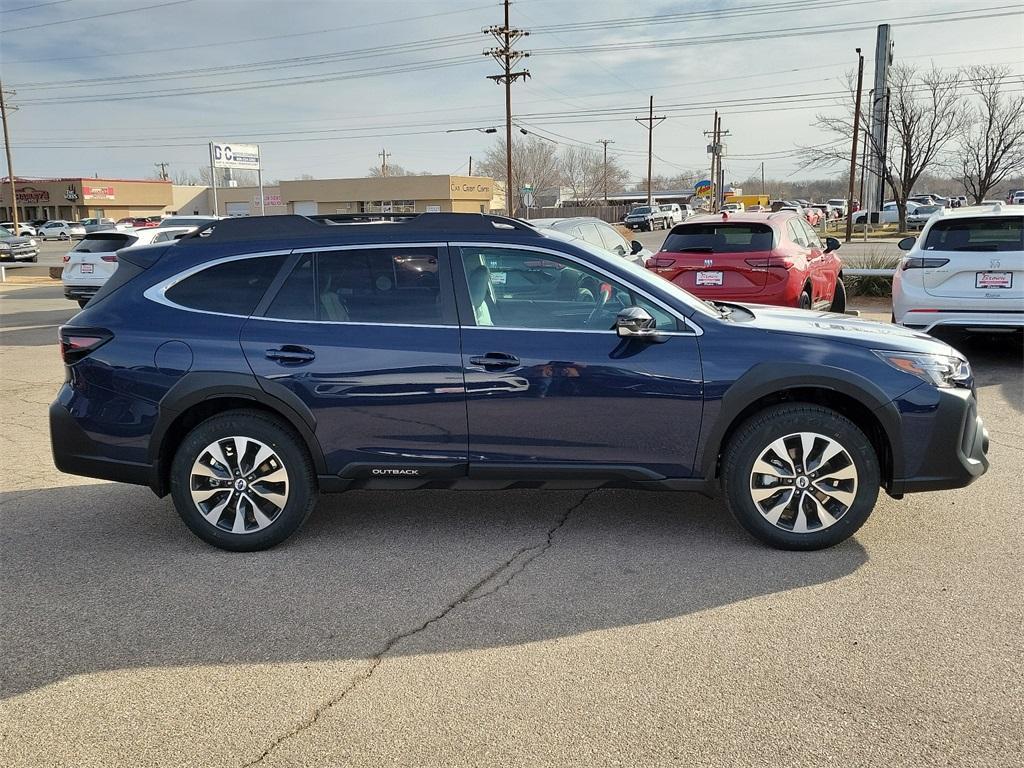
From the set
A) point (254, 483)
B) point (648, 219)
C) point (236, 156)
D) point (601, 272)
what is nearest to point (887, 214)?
point (648, 219)

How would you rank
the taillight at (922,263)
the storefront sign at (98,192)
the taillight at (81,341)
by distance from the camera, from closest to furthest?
the taillight at (81,341) < the taillight at (922,263) < the storefront sign at (98,192)

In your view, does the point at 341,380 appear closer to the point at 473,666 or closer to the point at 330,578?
the point at 330,578

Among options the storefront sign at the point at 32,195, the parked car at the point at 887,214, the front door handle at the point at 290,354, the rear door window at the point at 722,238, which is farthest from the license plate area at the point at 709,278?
the storefront sign at the point at 32,195

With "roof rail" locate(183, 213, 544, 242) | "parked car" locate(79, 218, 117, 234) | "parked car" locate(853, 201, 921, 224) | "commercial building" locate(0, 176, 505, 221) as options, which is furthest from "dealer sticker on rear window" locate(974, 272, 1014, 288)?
"commercial building" locate(0, 176, 505, 221)

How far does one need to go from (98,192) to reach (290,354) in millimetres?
87982

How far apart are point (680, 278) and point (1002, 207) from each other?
3405mm

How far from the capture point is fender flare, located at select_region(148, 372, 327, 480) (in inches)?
174

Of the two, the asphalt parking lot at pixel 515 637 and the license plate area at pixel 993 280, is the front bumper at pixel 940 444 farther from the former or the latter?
the license plate area at pixel 993 280

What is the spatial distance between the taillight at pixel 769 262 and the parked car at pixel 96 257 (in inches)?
410

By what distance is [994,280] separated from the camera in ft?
28.5

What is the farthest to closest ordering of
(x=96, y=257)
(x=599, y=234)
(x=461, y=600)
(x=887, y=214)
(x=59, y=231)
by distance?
(x=887, y=214) → (x=59, y=231) → (x=96, y=257) → (x=599, y=234) → (x=461, y=600)

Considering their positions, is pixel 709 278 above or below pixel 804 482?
above

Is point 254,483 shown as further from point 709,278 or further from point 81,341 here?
point 709,278

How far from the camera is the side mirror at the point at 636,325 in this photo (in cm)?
432
